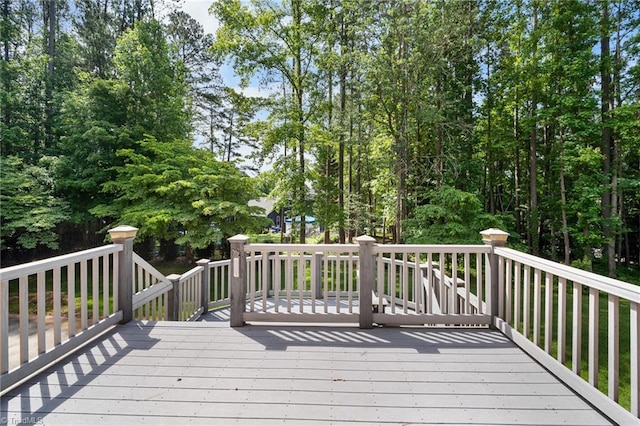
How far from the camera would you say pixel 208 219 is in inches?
372

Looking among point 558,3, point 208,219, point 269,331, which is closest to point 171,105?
point 208,219

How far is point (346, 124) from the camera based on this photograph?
9.77 meters

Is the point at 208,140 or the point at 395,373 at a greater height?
the point at 208,140

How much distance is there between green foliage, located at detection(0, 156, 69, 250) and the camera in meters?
8.95

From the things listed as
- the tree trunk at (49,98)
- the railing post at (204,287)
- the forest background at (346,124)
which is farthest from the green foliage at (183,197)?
the railing post at (204,287)

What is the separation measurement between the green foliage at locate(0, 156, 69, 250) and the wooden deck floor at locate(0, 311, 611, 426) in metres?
9.12

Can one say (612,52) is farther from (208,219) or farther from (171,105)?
(171,105)

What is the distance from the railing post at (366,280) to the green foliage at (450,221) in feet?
19.7

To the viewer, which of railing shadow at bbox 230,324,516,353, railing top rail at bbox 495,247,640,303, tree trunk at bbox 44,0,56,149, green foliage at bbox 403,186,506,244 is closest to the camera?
railing top rail at bbox 495,247,640,303

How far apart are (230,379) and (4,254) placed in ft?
42.1

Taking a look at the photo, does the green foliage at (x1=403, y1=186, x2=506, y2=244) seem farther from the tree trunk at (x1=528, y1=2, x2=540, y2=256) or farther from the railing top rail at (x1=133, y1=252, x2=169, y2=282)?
the railing top rail at (x1=133, y1=252, x2=169, y2=282)

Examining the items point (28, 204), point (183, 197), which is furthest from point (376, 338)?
point (28, 204)

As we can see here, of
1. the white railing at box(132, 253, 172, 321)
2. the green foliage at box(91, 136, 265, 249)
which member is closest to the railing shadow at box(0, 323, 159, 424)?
the white railing at box(132, 253, 172, 321)

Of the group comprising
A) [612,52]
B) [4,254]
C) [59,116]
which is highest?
[612,52]
